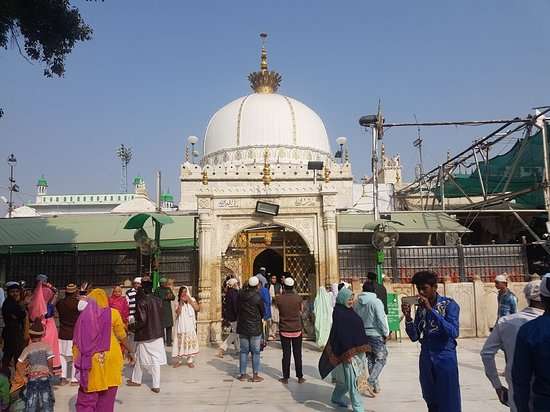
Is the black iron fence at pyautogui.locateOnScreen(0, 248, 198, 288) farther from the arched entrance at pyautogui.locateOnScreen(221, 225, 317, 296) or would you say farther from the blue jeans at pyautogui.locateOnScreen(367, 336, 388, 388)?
the blue jeans at pyautogui.locateOnScreen(367, 336, 388, 388)

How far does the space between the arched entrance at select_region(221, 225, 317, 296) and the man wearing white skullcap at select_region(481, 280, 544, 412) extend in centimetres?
889

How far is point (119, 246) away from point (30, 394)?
9384 mm

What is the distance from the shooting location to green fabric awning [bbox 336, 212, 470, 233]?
14.7 m

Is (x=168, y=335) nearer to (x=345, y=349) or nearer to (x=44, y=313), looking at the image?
(x=44, y=313)

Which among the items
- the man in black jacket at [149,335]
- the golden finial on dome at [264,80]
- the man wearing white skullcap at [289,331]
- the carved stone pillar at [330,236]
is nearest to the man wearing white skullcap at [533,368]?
the man wearing white skullcap at [289,331]

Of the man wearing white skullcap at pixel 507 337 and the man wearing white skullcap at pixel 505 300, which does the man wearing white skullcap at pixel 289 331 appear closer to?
the man wearing white skullcap at pixel 505 300

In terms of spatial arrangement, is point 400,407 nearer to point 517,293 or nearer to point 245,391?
point 245,391

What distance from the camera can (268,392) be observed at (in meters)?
6.64

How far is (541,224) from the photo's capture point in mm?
17969

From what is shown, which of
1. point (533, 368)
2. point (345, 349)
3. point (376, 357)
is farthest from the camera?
point (376, 357)

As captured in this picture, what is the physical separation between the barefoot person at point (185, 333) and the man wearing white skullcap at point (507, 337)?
20.6ft

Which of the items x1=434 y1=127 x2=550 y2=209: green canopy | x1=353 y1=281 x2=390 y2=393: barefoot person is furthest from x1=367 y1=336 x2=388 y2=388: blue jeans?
x1=434 y1=127 x2=550 y2=209: green canopy

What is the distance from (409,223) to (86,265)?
10007 millimetres

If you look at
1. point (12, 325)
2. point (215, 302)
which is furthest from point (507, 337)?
point (215, 302)
